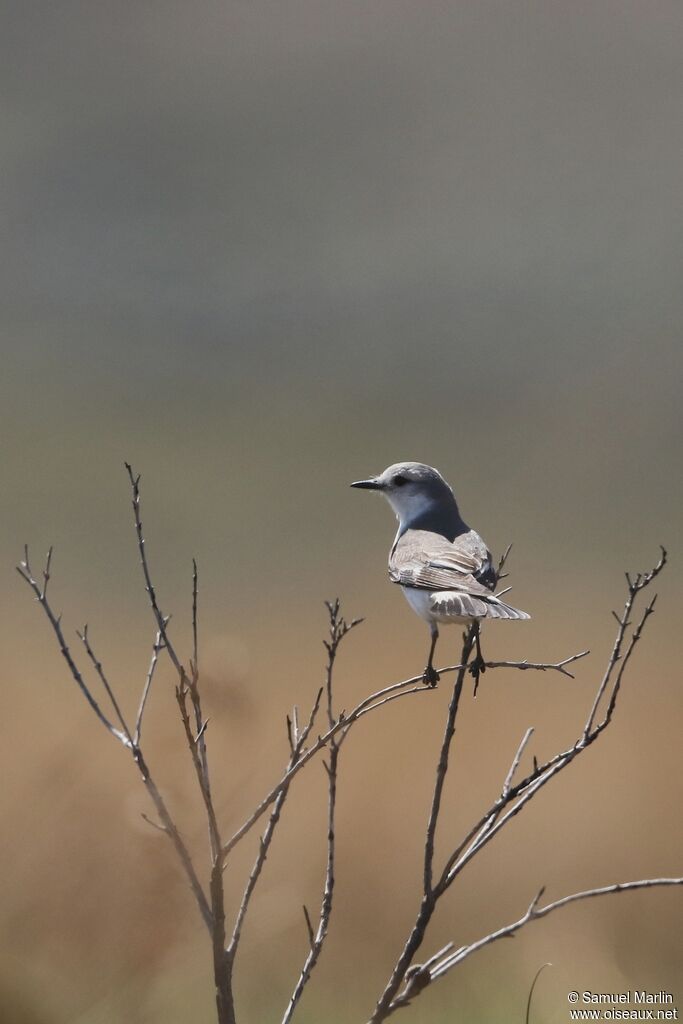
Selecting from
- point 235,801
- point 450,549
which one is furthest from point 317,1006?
point 235,801

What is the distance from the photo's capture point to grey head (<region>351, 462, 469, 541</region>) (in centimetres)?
476

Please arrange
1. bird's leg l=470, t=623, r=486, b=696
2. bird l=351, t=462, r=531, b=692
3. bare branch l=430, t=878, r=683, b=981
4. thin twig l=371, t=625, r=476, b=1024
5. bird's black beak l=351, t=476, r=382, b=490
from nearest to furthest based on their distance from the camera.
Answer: bare branch l=430, t=878, r=683, b=981, thin twig l=371, t=625, r=476, b=1024, bird's leg l=470, t=623, r=486, b=696, bird l=351, t=462, r=531, b=692, bird's black beak l=351, t=476, r=382, b=490

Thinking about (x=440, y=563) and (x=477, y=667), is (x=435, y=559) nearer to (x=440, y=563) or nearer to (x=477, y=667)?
(x=440, y=563)

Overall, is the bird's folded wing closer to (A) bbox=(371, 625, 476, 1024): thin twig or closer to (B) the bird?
(B) the bird

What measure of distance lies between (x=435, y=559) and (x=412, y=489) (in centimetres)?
76

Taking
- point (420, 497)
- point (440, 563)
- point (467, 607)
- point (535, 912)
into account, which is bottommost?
point (535, 912)

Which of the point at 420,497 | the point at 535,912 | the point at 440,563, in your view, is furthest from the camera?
the point at 420,497

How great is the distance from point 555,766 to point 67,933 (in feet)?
9.16

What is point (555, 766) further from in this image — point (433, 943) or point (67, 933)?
point (433, 943)

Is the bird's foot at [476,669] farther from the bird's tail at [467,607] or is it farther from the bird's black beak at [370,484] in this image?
the bird's black beak at [370,484]

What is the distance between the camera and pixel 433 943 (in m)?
7.98

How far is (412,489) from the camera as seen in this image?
494 cm

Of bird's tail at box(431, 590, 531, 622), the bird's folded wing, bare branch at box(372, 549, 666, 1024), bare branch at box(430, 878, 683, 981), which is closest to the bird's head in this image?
the bird's folded wing

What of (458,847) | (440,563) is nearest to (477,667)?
(440,563)
